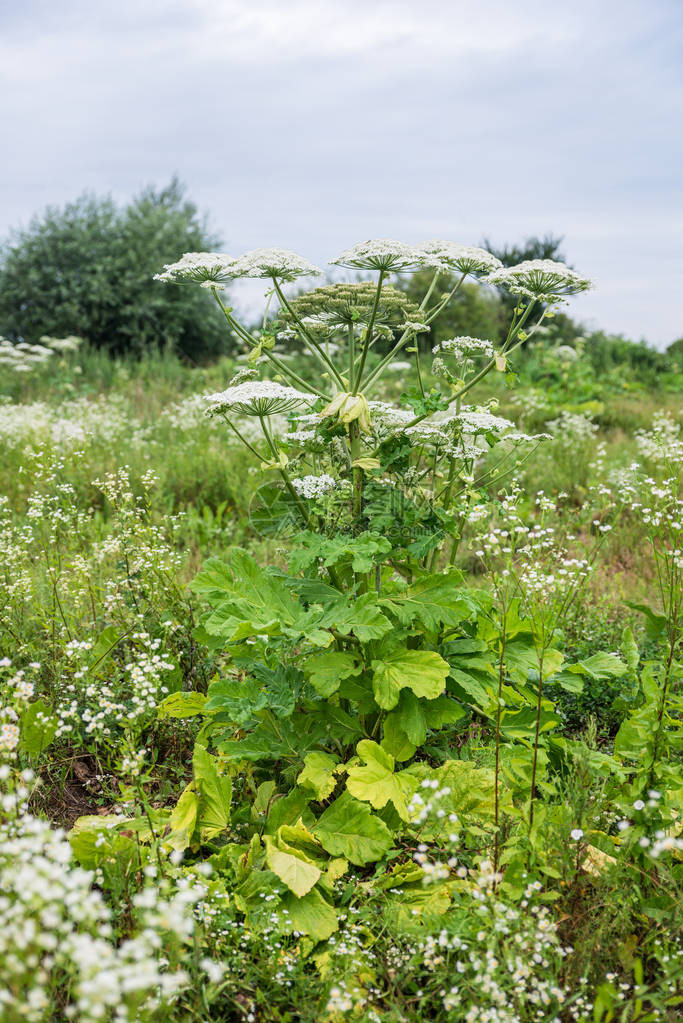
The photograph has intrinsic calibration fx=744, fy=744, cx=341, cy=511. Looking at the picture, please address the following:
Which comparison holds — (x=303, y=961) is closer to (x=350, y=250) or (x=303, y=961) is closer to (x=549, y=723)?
(x=549, y=723)

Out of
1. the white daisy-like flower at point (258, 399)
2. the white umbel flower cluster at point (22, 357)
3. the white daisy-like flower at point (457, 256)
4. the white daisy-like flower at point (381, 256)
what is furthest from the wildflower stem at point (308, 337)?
the white umbel flower cluster at point (22, 357)

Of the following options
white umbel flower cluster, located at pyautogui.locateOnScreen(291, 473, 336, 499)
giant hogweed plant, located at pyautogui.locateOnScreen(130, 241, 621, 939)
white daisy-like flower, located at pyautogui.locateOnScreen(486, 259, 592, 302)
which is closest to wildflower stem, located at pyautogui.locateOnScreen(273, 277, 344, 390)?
giant hogweed plant, located at pyautogui.locateOnScreen(130, 241, 621, 939)

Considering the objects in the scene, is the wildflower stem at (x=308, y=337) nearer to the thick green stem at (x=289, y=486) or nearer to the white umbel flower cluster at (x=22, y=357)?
the thick green stem at (x=289, y=486)

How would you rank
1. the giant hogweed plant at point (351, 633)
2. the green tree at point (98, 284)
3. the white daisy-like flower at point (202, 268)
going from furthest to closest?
the green tree at point (98, 284), the white daisy-like flower at point (202, 268), the giant hogweed plant at point (351, 633)

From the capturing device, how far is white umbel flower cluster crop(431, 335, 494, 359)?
2.98 metres

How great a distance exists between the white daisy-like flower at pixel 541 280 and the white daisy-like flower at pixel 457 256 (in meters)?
0.06

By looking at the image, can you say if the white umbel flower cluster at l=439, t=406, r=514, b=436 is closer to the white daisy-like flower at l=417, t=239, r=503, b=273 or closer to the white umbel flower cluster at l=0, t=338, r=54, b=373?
the white daisy-like flower at l=417, t=239, r=503, b=273

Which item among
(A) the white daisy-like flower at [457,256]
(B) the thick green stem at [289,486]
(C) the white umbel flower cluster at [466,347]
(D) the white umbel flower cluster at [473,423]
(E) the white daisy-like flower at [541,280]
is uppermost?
(A) the white daisy-like flower at [457,256]

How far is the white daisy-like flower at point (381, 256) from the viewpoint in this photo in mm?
2574

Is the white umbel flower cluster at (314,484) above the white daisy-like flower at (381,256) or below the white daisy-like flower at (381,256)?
below

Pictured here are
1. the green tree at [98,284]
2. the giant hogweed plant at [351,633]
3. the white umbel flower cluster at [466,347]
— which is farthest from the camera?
the green tree at [98,284]

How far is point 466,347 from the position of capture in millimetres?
3002

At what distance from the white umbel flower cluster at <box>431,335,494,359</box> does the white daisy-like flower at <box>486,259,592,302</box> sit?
0.75 ft

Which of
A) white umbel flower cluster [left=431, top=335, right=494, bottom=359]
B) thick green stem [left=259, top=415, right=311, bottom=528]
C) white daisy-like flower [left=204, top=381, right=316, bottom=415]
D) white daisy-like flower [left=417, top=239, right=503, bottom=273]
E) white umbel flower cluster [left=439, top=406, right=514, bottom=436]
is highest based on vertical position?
white daisy-like flower [left=417, top=239, right=503, bottom=273]
